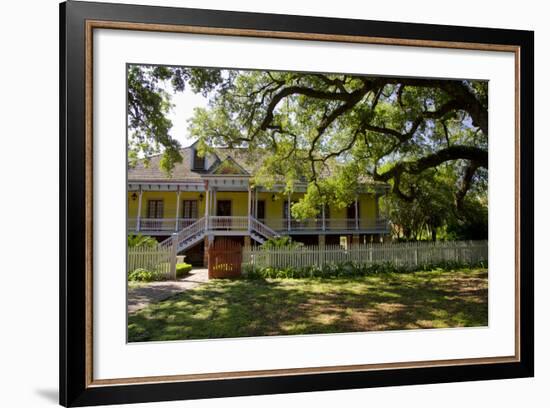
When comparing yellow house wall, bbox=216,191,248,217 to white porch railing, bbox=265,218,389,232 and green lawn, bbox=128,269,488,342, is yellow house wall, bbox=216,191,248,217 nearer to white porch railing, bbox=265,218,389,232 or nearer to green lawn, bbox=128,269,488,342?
white porch railing, bbox=265,218,389,232

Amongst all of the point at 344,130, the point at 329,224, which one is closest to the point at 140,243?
the point at 344,130

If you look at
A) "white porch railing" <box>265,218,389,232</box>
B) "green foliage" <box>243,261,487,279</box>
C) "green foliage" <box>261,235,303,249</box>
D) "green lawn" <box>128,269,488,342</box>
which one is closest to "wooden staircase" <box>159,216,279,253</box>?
"white porch railing" <box>265,218,389,232</box>

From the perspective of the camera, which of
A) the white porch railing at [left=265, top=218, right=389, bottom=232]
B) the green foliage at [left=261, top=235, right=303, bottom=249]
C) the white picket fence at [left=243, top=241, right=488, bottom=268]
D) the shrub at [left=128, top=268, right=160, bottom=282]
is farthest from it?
the white porch railing at [left=265, top=218, right=389, bottom=232]

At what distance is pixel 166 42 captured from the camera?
9.85 ft

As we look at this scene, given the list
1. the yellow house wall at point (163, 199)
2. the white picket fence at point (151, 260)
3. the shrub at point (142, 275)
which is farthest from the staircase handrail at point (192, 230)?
the shrub at point (142, 275)

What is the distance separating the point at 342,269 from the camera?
11.1m

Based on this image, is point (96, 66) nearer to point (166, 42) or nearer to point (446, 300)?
point (166, 42)

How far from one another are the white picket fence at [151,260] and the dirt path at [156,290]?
32cm

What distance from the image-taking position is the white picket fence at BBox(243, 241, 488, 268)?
11.0 meters

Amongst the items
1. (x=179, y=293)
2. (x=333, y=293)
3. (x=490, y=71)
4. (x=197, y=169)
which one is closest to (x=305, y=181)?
(x=197, y=169)

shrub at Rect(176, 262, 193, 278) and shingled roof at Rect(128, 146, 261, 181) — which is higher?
shingled roof at Rect(128, 146, 261, 181)

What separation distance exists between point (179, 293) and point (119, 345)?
5673mm

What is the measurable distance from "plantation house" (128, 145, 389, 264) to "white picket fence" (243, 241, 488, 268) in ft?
5.08

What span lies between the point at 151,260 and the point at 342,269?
16.3ft
